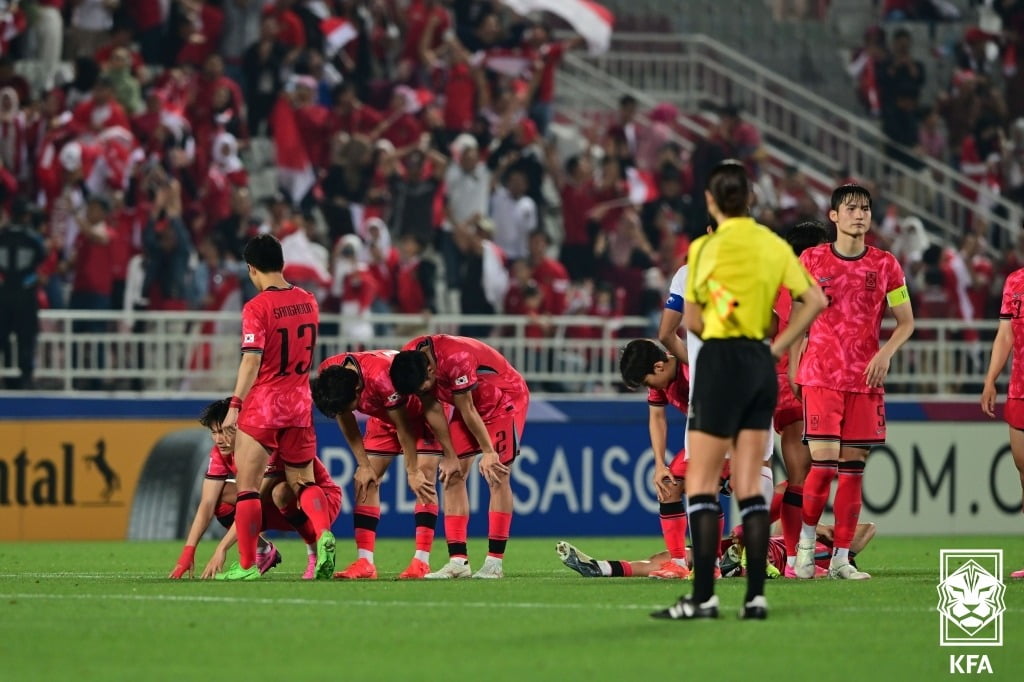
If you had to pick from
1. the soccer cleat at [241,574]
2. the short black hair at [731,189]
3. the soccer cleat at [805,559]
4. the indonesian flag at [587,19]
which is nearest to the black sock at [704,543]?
the short black hair at [731,189]

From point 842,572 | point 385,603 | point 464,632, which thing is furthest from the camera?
point 842,572

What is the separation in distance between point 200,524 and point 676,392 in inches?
126

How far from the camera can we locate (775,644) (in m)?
8.34

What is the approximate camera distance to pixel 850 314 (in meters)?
12.3

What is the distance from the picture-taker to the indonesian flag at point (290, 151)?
2339 centimetres

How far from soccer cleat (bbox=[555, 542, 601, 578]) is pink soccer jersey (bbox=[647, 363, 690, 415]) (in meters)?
1.10

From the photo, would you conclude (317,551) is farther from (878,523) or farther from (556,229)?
(556,229)

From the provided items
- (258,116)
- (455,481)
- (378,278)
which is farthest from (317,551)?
(258,116)

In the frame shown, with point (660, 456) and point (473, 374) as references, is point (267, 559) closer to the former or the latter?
point (473, 374)

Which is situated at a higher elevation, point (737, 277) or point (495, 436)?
point (737, 277)

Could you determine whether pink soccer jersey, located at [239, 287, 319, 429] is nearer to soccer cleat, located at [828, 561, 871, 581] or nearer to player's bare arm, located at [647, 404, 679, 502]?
player's bare arm, located at [647, 404, 679, 502]

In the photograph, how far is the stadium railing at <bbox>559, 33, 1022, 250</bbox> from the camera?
27.4 m

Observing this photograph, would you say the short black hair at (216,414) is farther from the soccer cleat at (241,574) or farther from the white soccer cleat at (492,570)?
the white soccer cleat at (492,570)

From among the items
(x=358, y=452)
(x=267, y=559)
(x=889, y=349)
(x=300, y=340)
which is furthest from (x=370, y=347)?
(x=889, y=349)
